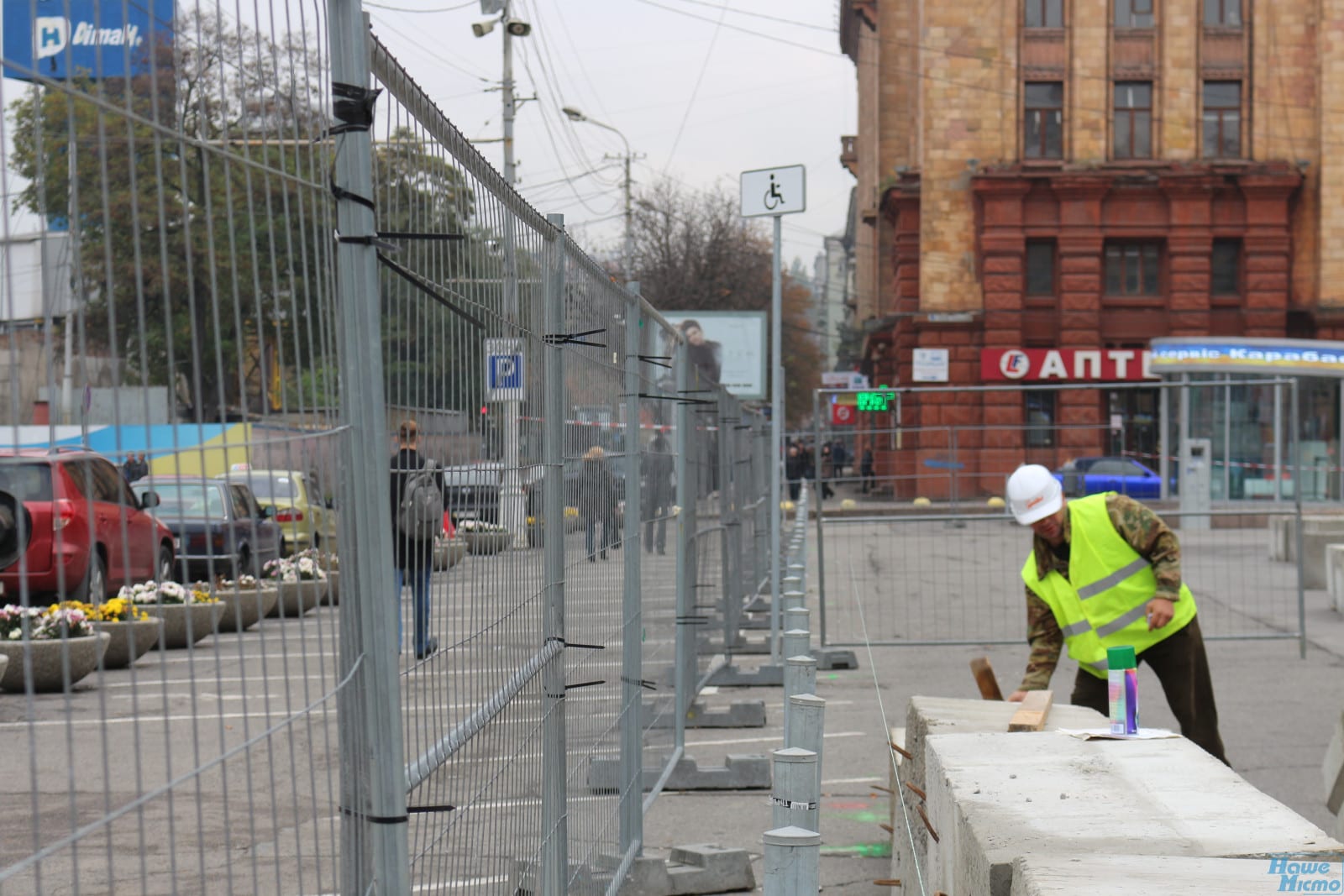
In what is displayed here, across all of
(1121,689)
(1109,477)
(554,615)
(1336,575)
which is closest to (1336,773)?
(1121,689)

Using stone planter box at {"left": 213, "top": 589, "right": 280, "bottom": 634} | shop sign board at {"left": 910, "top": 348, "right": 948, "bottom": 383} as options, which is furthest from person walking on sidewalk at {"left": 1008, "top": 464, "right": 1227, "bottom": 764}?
shop sign board at {"left": 910, "top": 348, "right": 948, "bottom": 383}

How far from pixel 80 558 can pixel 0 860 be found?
359 millimetres

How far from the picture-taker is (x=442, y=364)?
9.73 feet

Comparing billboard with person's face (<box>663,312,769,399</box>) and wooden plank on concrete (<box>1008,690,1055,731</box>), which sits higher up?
billboard with person's face (<box>663,312,769,399</box>)

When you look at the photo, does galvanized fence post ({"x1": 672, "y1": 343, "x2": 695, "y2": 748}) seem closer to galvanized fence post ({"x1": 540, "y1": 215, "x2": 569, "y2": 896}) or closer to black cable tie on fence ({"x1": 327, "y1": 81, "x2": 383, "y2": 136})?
galvanized fence post ({"x1": 540, "y1": 215, "x2": 569, "y2": 896})

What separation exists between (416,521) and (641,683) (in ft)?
11.7

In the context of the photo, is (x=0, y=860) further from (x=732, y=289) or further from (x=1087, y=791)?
(x=732, y=289)

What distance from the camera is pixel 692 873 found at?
6.21 metres

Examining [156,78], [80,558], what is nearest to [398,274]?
[156,78]

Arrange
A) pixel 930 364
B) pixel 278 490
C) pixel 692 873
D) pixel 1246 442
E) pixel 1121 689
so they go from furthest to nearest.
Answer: pixel 930 364, pixel 1246 442, pixel 692 873, pixel 1121 689, pixel 278 490

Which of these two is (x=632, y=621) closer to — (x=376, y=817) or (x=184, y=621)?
(x=376, y=817)

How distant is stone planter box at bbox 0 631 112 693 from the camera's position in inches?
56.2

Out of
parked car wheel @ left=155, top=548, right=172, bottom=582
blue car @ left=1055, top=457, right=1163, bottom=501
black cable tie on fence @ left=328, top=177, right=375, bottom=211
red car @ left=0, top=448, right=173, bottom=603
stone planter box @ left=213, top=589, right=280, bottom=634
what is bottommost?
blue car @ left=1055, top=457, right=1163, bottom=501

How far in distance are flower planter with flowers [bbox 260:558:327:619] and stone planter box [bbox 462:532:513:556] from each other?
2.53 ft
